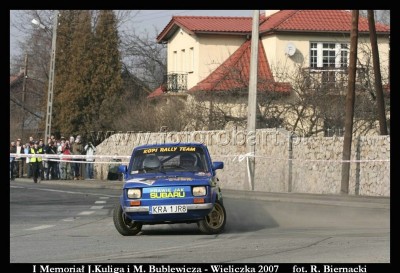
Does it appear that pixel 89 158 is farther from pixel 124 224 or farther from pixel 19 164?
pixel 124 224

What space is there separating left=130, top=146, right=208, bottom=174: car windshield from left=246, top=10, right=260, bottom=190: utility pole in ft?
44.8

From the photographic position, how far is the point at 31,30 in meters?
69.7

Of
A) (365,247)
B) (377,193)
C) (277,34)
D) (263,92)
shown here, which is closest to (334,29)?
(277,34)

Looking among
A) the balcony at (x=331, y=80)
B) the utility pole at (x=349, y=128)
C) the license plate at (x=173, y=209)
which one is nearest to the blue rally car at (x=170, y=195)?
the license plate at (x=173, y=209)

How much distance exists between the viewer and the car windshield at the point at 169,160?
16.0 meters

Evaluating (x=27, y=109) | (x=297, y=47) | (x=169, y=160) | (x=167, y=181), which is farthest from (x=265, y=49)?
(x=167, y=181)

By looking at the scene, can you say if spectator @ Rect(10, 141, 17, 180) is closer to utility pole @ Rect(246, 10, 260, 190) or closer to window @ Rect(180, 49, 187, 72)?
window @ Rect(180, 49, 187, 72)

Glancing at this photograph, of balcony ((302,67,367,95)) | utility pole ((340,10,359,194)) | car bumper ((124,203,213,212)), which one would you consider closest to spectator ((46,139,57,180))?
balcony ((302,67,367,95))

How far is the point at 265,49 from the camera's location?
154ft

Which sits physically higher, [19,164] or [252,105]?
[252,105]

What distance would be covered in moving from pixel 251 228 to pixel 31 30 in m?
56.1

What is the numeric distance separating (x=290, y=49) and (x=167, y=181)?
99.5 feet

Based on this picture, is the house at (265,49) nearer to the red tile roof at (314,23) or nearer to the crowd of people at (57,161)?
the red tile roof at (314,23)
